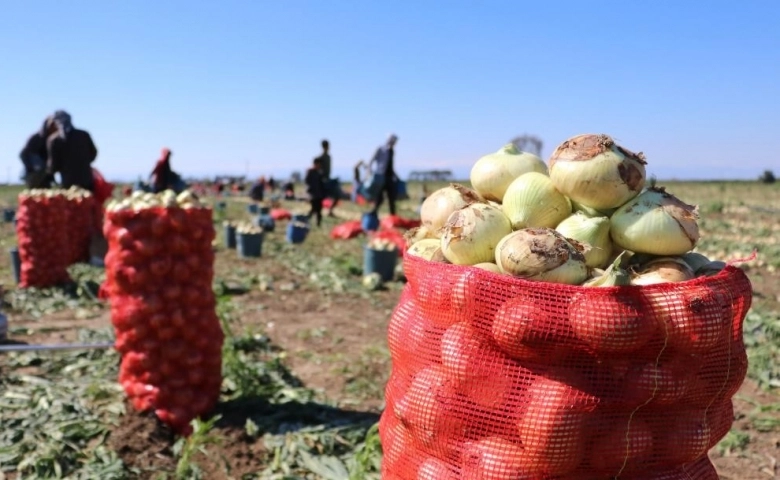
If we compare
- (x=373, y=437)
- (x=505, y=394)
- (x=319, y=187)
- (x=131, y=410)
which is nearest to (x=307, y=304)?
(x=131, y=410)

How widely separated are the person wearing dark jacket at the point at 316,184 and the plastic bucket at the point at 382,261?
25.0 feet

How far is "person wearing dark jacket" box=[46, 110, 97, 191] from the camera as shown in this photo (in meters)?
9.69

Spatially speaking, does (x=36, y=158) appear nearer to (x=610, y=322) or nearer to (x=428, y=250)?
(x=428, y=250)

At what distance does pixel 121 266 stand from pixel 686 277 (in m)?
3.18

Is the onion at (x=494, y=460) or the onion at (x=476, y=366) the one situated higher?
the onion at (x=476, y=366)

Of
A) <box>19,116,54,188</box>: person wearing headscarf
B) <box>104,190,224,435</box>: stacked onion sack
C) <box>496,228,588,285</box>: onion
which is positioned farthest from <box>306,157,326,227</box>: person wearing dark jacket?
<box>496,228,588,285</box>: onion

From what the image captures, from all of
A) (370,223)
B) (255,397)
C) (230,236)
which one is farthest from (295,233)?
(255,397)

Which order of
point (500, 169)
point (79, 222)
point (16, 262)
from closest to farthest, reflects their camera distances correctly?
1. point (500, 169)
2. point (16, 262)
3. point (79, 222)

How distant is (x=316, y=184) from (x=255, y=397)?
1265cm

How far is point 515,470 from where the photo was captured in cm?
211

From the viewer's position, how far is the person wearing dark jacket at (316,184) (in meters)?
16.8

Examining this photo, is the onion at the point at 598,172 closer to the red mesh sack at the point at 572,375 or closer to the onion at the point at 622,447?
the red mesh sack at the point at 572,375

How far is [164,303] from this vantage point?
405 centimetres

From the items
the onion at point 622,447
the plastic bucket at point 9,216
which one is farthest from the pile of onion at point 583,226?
the plastic bucket at point 9,216
